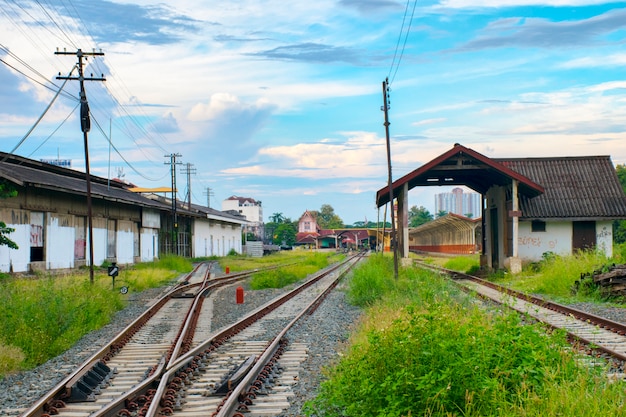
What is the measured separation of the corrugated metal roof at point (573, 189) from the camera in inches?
1212

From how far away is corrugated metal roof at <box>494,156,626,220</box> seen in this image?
30.8 m

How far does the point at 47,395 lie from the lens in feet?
27.4

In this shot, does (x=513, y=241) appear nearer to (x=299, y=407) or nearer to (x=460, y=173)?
Answer: (x=460, y=173)

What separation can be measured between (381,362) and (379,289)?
46.2ft

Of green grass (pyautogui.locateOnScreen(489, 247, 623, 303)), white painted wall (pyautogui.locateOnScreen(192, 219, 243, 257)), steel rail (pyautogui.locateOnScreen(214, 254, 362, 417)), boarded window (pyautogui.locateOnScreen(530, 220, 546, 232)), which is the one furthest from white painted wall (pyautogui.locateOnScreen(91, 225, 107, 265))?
white painted wall (pyautogui.locateOnScreen(192, 219, 243, 257))

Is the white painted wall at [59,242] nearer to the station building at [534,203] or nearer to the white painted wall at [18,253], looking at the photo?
the white painted wall at [18,253]

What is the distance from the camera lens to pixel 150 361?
1134 cm

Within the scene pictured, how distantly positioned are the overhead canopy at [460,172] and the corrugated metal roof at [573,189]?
1193mm

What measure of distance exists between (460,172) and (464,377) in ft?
86.9

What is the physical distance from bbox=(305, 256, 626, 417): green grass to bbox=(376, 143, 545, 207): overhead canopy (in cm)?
2201

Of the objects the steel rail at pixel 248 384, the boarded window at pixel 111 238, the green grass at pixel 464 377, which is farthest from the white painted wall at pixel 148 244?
the green grass at pixel 464 377

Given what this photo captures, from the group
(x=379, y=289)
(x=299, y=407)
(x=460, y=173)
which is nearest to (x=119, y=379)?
(x=299, y=407)

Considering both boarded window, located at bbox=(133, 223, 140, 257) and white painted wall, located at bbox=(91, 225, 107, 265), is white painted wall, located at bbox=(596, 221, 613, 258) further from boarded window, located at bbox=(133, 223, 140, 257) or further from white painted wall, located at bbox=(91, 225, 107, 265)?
boarded window, located at bbox=(133, 223, 140, 257)

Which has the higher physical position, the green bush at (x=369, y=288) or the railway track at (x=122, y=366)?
the green bush at (x=369, y=288)
